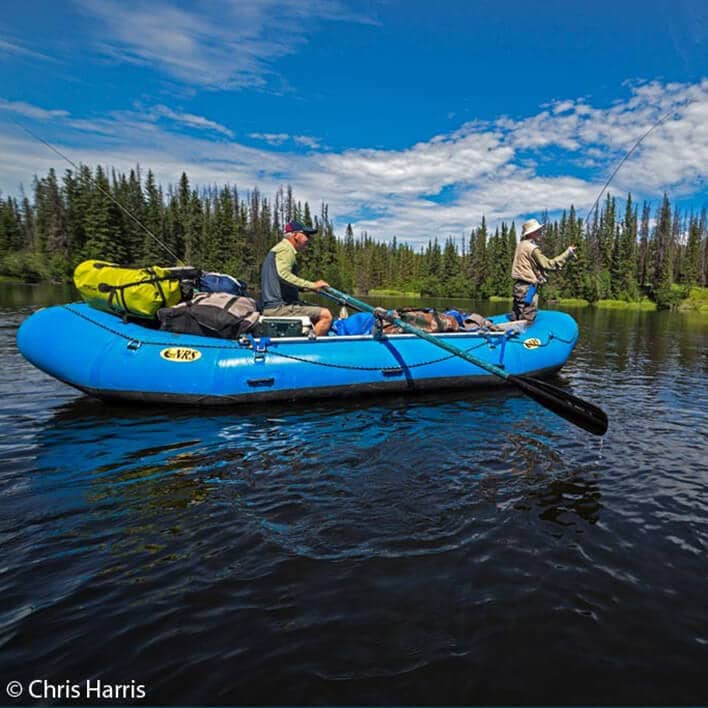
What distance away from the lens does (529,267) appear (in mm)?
9609

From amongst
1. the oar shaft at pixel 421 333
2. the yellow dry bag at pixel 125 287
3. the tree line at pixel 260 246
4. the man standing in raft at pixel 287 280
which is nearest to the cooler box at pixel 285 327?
the man standing in raft at pixel 287 280

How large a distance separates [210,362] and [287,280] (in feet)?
6.39

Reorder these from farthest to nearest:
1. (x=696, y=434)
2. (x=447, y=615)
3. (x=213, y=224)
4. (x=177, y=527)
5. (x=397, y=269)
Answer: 1. (x=397, y=269)
2. (x=213, y=224)
3. (x=696, y=434)
4. (x=177, y=527)
5. (x=447, y=615)

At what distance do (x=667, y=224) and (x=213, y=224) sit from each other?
240 ft

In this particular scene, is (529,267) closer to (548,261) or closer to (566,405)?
(548,261)

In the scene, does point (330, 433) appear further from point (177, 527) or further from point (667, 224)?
point (667, 224)

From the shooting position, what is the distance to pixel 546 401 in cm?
623

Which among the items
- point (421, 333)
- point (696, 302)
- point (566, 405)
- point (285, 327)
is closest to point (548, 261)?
point (421, 333)

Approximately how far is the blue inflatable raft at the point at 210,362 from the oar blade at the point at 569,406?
2260 millimetres

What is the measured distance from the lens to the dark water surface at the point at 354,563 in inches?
99.8

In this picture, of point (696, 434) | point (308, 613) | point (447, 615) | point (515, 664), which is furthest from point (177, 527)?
point (696, 434)

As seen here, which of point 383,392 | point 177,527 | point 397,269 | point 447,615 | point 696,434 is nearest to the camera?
point 447,615

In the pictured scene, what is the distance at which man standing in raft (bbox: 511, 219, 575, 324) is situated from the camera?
939 cm
